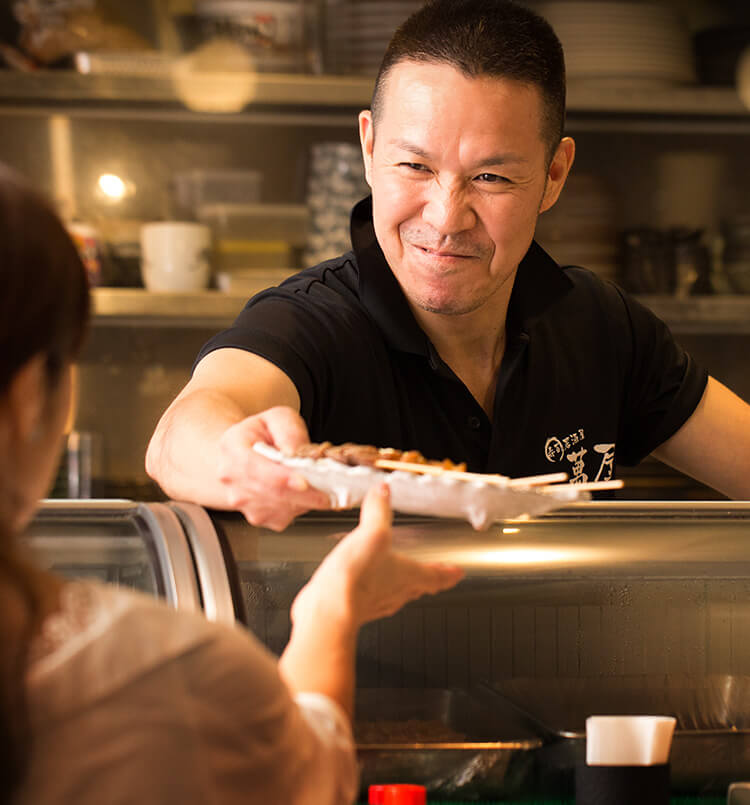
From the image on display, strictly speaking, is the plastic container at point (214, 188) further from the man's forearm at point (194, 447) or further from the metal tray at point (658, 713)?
the metal tray at point (658, 713)

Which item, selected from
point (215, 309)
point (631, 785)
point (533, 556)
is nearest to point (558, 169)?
point (533, 556)

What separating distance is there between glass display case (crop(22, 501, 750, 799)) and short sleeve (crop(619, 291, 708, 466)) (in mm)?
640

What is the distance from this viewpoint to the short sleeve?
1.78m

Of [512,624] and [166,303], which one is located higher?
[166,303]

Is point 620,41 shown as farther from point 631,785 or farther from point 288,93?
point 631,785

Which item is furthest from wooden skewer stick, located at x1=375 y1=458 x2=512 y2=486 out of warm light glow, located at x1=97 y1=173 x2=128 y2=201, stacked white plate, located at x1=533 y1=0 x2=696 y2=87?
warm light glow, located at x1=97 y1=173 x2=128 y2=201

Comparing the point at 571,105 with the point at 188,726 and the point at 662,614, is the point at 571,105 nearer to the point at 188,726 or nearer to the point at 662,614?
the point at 662,614

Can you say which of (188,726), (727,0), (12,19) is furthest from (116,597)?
(727,0)

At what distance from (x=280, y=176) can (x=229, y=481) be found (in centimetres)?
215

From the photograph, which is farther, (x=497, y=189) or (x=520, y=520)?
(x=497, y=189)

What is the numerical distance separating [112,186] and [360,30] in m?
0.79

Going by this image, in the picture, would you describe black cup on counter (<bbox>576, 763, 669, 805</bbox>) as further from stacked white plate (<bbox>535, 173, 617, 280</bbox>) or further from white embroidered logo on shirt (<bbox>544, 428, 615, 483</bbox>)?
stacked white plate (<bbox>535, 173, 617, 280</bbox>)

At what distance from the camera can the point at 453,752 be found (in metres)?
1.05

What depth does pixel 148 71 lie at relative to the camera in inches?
111
